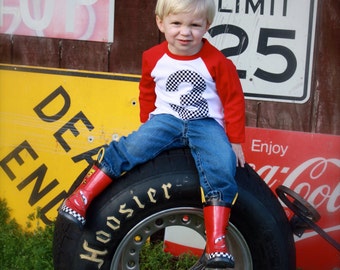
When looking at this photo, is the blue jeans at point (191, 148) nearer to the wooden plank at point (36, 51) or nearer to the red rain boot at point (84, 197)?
the red rain boot at point (84, 197)

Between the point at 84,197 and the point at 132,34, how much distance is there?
1.32 metres

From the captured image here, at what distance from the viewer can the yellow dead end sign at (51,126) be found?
3674 mm

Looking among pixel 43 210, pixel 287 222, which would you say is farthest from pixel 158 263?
pixel 287 222

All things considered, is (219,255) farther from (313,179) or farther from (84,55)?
(84,55)

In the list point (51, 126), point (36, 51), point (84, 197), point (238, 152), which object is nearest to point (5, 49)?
point (36, 51)

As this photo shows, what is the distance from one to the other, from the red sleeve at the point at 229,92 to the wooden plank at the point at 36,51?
4.49 ft

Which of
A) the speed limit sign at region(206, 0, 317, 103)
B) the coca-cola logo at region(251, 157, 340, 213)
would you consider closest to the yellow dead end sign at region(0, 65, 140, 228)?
the speed limit sign at region(206, 0, 317, 103)

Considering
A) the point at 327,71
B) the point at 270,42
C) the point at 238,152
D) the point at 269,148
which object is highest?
the point at 270,42

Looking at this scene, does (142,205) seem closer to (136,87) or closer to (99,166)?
(99,166)

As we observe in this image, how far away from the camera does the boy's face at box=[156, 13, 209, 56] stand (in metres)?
2.53

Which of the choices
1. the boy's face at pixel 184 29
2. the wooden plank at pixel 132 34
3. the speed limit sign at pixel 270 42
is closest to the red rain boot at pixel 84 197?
the boy's face at pixel 184 29

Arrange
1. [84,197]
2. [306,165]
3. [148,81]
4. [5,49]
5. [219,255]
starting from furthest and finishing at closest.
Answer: [5,49] < [306,165] < [148,81] < [84,197] < [219,255]

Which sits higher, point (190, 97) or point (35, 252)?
point (190, 97)

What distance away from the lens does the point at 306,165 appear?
11.7 feet
